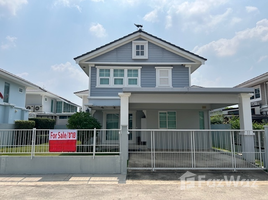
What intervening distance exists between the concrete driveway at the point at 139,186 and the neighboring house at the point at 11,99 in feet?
27.5

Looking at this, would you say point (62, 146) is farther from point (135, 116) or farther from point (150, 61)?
point (150, 61)

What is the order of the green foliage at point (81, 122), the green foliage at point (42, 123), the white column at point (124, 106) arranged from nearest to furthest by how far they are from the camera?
the white column at point (124, 106) → the green foliage at point (81, 122) → the green foliage at point (42, 123)

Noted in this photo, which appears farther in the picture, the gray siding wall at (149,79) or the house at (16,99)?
the house at (16,99)

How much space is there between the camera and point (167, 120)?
1206 cm

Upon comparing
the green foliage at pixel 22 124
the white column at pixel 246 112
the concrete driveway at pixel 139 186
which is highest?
the white column at pixel 246 112

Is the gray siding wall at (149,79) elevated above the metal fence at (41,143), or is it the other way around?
the gray siding wall at (149,79)

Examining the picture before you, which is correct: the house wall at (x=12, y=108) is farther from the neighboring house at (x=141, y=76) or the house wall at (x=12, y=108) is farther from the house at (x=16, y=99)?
the neighboring house at (x=141, y=76)

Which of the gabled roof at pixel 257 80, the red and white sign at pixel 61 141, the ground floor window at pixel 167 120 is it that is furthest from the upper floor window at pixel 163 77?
the gabled roof at pixel 257 80

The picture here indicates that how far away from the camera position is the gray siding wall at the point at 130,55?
1243 centimetres

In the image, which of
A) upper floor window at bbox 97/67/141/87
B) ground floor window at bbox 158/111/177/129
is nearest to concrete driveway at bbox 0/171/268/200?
ground floor window at bbox 158/111/177/129

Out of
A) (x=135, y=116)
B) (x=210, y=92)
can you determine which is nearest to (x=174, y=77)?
(x=135, y=116)

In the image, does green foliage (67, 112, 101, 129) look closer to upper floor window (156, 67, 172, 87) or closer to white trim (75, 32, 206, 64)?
white trim (75, 32, 206, 64)

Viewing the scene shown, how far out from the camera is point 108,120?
12.4 meters

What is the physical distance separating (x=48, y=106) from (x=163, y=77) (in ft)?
65.4
